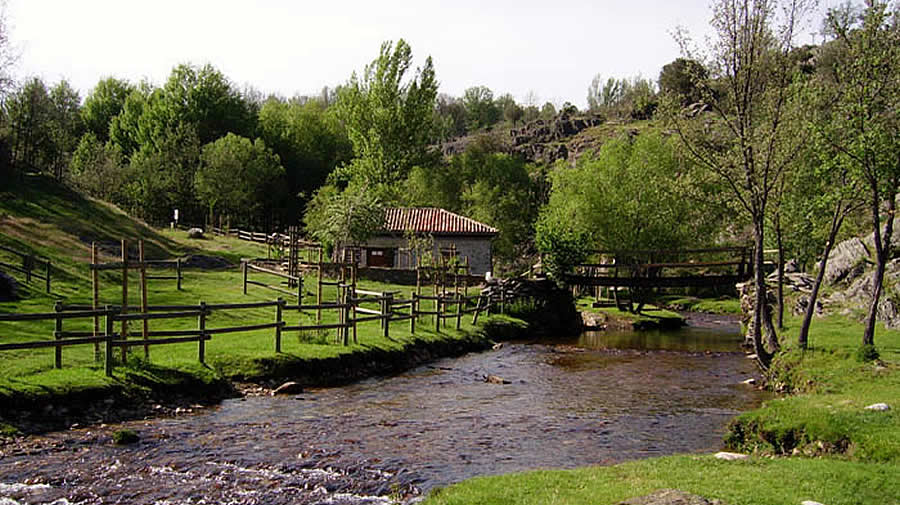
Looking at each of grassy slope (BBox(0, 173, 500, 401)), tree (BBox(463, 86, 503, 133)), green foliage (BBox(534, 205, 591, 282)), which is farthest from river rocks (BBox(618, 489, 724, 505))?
tree (BBox(463, 86, 503, 133))

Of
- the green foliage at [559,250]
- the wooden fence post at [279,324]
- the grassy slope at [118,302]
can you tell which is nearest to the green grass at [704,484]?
the grassy slope at [118,302]

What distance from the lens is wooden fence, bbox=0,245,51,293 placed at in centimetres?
2846

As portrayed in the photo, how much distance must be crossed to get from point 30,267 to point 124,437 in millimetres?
19580

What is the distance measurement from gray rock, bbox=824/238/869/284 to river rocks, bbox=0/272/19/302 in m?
32.3

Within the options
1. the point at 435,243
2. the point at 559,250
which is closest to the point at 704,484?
the point at 559,250

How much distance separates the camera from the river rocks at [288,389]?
1880 cm

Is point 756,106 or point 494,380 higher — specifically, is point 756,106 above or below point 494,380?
above

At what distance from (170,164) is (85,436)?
6443 centimetres

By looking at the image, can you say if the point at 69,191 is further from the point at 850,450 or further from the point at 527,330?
the point at 850,450

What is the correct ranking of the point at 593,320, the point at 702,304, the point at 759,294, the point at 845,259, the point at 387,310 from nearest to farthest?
1. the point at 759,294
2. the point at 387,310
3. the point at 845,259
4. the point at 593,320
5. the point at 702,304

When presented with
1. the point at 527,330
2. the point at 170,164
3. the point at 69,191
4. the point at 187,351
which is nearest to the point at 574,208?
the point at 527,330

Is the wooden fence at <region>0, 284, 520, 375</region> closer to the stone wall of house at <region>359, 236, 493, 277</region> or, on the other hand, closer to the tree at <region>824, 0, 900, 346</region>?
the tree at <region>824, 0, 900, 346</region>

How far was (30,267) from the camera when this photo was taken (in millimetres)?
29656

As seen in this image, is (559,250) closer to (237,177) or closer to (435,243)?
(435,243)
